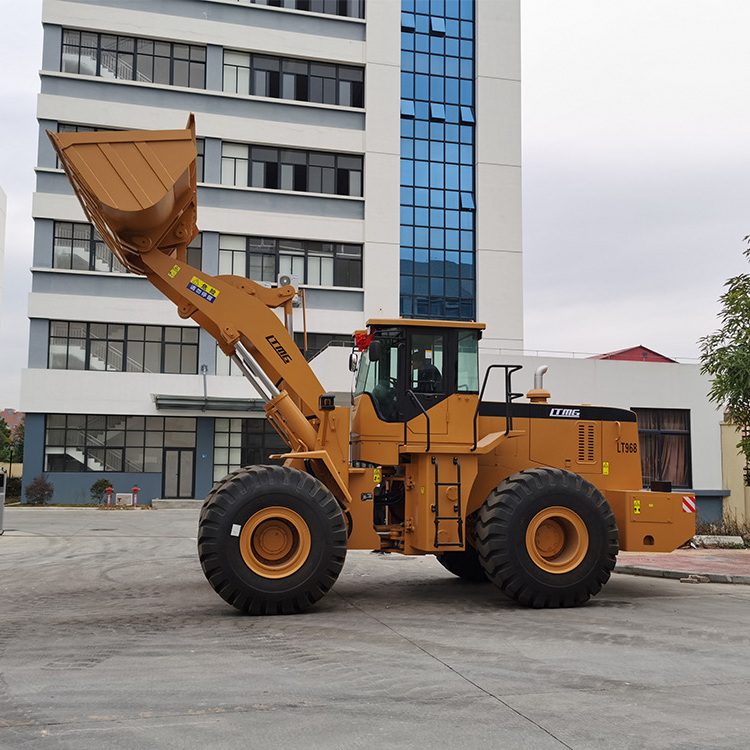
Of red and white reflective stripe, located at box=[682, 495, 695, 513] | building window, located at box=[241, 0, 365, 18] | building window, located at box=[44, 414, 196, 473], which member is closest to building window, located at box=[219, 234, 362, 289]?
building window, located at box=[44, 414, 196, 473]

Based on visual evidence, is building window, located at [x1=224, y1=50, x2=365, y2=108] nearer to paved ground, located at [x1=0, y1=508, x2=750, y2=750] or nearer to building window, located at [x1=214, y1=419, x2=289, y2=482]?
building window, located at [x1=214, y1=419, x2=289, y2=482]

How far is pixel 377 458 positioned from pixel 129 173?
455cm

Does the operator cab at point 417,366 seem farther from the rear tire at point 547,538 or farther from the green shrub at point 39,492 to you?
the green shrub at point 39,492

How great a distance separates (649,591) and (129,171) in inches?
355

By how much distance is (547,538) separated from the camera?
10484 millimetres

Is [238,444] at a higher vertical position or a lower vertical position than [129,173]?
lower

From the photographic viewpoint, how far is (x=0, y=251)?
246 feet

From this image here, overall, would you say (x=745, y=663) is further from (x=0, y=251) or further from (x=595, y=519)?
(x=0, y=251)

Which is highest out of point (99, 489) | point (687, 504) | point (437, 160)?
point (437, 160)

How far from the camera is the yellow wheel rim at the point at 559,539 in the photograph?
33.9 feet

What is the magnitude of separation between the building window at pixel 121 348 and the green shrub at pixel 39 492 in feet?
17.2

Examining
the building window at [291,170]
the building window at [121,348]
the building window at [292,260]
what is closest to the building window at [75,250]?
the building window at [121,348]

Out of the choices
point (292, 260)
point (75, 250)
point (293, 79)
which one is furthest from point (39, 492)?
point (293, 79)

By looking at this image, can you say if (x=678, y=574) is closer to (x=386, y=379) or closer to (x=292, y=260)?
(x=386, y=379)
